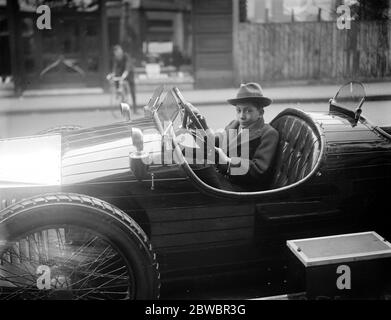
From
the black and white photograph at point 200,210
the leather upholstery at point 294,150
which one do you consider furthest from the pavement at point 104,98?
the leather upholstery at point 294,150

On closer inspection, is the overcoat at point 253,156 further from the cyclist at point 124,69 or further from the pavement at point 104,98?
the pavement at point 104,98

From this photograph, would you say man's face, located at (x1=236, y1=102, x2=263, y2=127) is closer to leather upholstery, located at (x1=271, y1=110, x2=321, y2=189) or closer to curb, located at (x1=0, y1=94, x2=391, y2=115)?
leather upholstery, located at (x1=271, y1=110, x2=321, y2=189)

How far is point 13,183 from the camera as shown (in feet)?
7.70

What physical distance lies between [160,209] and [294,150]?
95cm

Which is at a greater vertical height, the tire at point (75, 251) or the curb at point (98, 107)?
the curb at point (98, 107)

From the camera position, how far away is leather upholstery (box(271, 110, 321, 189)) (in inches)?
104

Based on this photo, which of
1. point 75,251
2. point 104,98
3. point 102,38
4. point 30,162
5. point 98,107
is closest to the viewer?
point 75,251

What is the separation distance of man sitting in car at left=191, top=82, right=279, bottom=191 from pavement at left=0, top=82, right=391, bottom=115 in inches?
314

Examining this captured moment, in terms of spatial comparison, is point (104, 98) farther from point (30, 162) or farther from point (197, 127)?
point (197, 127)

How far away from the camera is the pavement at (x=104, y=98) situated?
10820mm

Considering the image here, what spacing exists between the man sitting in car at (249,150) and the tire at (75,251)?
703mm

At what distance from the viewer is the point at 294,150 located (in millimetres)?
2807

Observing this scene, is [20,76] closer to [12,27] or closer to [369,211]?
[12,27]

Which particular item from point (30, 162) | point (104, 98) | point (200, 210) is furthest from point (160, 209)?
point (104, 98)
